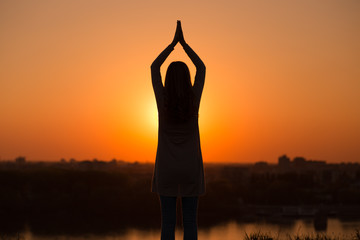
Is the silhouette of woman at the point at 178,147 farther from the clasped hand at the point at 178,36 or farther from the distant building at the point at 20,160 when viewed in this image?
the distant building at the point at 20,160

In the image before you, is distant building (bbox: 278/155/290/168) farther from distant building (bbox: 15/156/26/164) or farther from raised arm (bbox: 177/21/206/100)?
raised arm (bbox: 177/21/206/100)

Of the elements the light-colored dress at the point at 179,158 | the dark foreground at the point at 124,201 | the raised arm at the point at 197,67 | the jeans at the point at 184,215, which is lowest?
the dark foreground at the point at 124,201

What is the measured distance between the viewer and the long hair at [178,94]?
7.95 ft

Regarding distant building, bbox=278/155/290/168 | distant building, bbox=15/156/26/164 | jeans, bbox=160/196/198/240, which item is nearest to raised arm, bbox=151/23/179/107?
jeans, bbox=160/196/198/240

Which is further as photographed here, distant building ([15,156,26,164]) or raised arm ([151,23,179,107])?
distant building ([15,156,26,164])

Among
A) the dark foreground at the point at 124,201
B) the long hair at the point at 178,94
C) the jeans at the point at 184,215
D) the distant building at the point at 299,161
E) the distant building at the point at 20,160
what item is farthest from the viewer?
the distant building at the point at 299,161

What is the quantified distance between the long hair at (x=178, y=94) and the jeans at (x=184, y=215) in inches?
18.2

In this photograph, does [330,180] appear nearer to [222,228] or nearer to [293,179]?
[293,179]

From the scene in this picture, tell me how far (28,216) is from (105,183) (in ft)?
47.8

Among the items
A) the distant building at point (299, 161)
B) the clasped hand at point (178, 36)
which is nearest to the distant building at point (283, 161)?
the distant building at point (299, 161)

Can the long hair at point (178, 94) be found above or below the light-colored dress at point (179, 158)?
above

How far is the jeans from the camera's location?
2.53 m

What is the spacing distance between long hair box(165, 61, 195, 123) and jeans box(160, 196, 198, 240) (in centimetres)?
46

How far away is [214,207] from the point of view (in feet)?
207
